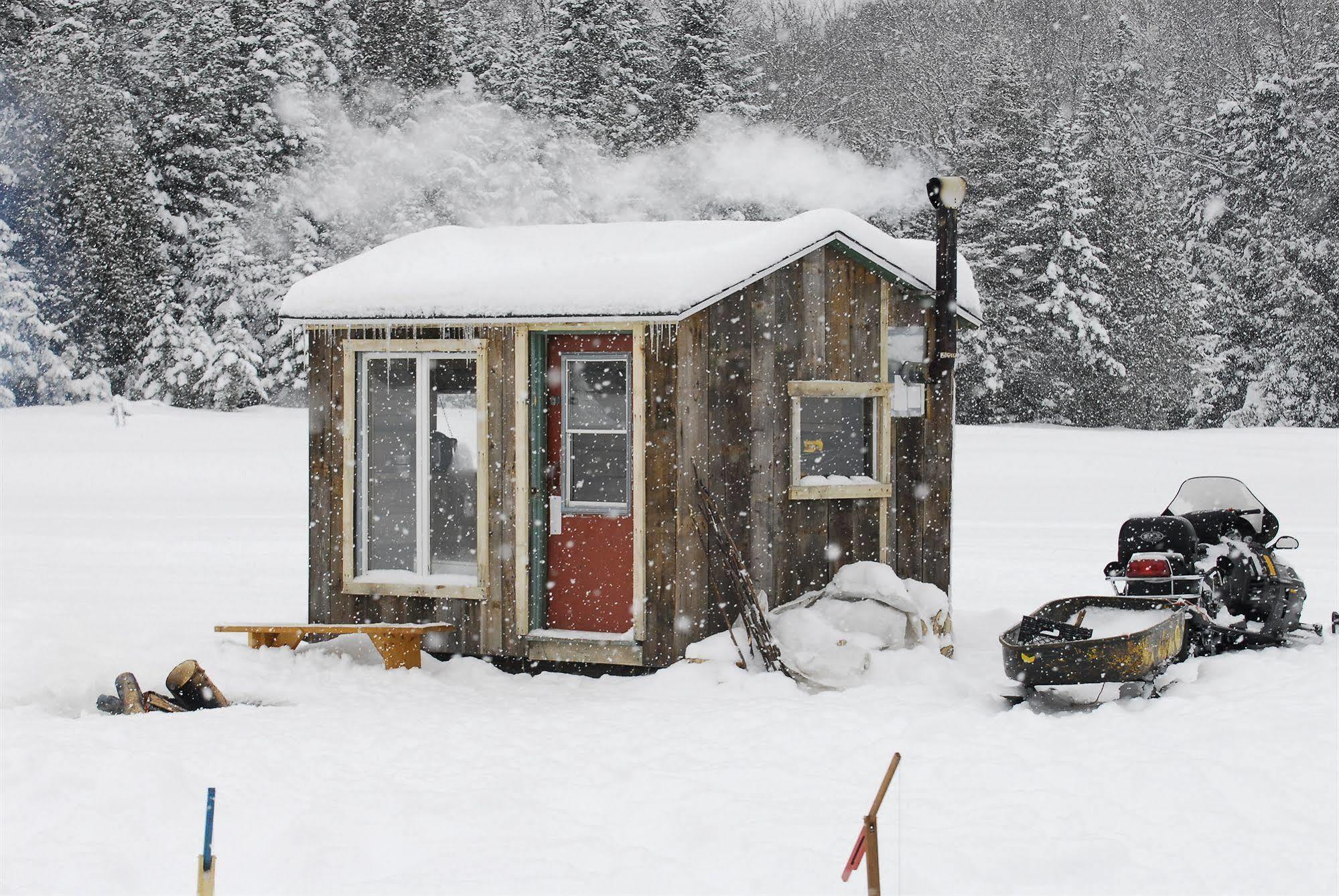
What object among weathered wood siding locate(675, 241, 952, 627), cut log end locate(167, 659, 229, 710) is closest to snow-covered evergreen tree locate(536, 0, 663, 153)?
weathered wood siding locate(675, 241, 952, 627)

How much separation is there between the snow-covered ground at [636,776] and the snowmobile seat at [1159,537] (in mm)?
826

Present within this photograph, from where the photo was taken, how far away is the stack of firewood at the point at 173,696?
836 centimetres

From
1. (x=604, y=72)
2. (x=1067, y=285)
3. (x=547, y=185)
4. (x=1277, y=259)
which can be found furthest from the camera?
(x=604, y=72)

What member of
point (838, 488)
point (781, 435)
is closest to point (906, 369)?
point (838, 488)

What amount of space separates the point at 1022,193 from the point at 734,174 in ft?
28.1

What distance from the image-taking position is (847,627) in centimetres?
967

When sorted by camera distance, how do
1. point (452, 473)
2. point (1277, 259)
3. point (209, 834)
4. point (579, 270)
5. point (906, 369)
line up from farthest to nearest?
point (1277, 259) → point (906, 369) → point (452, 473) → point (579, 270) → point (209, 834)

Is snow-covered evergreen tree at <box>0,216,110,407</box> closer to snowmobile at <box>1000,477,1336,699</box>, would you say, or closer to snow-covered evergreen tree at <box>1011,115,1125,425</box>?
snow-covered evergreen tree at <box>1011,115,1125,425</box>

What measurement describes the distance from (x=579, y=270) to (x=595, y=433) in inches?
45.1

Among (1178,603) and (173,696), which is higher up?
(1178,603)

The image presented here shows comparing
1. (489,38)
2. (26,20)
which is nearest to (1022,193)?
(489,38)

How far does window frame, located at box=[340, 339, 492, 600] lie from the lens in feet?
32.0

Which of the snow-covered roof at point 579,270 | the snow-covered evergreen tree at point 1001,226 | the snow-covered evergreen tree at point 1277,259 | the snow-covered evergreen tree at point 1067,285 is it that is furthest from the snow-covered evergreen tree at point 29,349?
the snow-covered evergreen tree at point 1277,259

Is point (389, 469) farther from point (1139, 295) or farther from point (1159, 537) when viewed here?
point (1139, 295)
